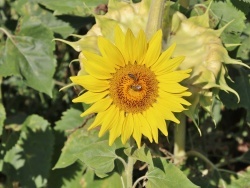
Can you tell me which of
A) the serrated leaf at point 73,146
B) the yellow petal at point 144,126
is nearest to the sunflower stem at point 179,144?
the serrated leaf at point 73,146

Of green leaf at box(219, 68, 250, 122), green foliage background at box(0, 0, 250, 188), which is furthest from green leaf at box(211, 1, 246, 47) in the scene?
green leaf at box(219, 68, 250, 122)

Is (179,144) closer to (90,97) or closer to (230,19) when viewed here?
(230,19)

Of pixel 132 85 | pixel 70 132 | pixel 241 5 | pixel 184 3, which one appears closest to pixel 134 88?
pixel 132 85

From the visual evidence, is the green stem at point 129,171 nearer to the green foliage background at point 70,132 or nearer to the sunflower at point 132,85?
the green foliage background at point 70,132

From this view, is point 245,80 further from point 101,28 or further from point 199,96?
point 101,28

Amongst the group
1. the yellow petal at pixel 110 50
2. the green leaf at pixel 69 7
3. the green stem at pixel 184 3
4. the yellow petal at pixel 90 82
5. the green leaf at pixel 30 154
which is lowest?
the green leaf at pixel 30 154

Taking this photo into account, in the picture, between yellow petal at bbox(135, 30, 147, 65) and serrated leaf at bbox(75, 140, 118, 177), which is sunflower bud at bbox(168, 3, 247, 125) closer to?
yellow petal at bbox(135, 30, 147, 65)
